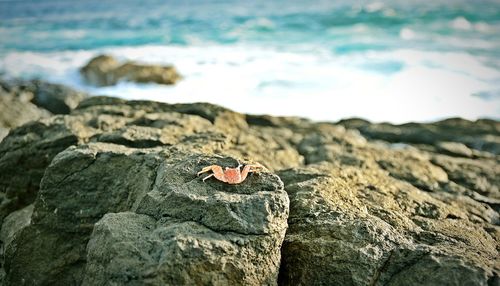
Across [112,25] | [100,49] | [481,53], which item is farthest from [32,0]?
[481,53]

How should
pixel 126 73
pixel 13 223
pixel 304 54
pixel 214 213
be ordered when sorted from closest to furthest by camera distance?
pixel 214 213, pixel 13 223, pixel 126 73, pixel 304 54

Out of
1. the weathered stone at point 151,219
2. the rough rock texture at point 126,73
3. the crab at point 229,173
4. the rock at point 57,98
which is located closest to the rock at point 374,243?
the weathered stone at point 151,219

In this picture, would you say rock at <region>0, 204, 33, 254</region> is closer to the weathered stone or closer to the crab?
the weathered stone

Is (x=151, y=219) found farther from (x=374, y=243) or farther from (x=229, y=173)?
(x=374, y=243)

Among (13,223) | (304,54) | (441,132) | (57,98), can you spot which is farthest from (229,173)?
(304,54)

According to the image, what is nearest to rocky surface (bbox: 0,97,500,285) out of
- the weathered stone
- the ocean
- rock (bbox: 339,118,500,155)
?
the weathered stone

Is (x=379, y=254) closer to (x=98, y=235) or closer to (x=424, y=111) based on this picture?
(x=98, y=235)
